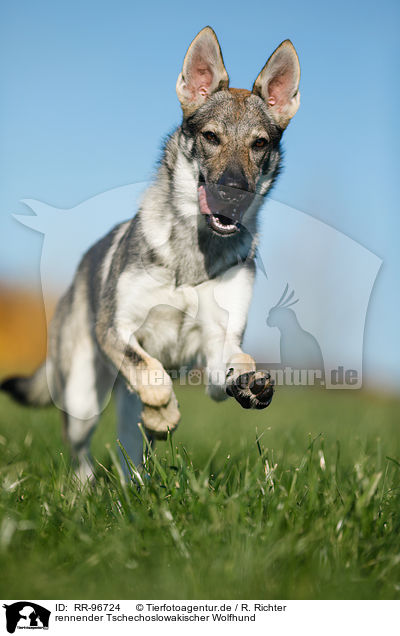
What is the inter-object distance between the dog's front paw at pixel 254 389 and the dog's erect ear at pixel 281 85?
5.66 ft

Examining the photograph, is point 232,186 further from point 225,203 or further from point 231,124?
point 231,124

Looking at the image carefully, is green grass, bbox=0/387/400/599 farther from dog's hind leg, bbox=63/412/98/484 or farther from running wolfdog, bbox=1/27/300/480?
dog's hind leg, bbox=63/412/98/484

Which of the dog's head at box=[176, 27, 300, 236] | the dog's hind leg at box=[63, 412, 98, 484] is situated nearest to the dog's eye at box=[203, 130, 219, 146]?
the dog's head at box=[176, 27, 300, 236]

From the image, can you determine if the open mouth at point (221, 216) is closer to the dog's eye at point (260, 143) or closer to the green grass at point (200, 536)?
the dog's eye at point (260, 143)

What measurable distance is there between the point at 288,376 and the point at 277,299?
15.4 inches

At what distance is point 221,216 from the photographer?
9.99ft

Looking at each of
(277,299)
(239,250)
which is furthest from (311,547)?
(239,250)

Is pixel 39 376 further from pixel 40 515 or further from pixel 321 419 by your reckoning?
pixel 321 419

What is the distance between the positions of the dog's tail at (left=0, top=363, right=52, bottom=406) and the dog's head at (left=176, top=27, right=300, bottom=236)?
80.8 inches

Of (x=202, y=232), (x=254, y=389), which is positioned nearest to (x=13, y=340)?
(x=202, y=232)

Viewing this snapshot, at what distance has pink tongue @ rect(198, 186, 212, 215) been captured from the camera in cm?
312

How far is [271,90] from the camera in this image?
11.7 feet
